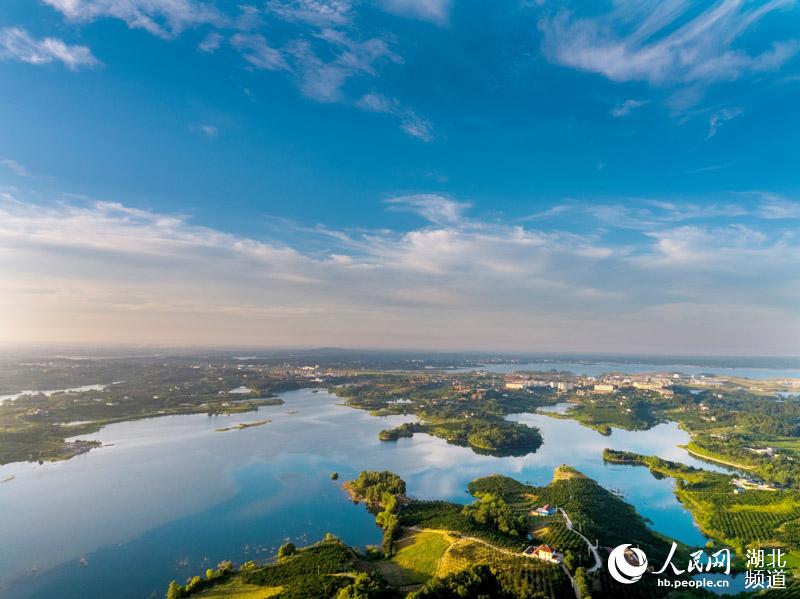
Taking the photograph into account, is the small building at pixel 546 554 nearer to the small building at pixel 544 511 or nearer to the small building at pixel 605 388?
the small building at pixel 544 511

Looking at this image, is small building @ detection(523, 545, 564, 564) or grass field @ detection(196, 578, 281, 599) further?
small building @ detection(523, 545, 564, 564)

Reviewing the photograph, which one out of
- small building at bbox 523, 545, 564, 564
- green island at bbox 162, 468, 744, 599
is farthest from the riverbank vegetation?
small building at bbox 523, 545, 564, 564

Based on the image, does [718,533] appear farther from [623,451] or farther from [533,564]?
[623,451]

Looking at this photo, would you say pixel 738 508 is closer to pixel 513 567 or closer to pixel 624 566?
pixel 624 566

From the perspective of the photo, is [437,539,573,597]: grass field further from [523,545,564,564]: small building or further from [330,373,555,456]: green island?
[330,373,555,456]: green island

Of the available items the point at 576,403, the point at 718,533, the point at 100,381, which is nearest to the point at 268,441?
the point at 718,533
